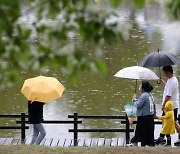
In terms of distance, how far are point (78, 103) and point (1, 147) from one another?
604 cm

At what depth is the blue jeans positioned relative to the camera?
11.1m

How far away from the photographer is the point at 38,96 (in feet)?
35.5

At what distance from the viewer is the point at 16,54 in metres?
4.95

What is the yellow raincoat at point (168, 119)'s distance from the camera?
34.6 ft

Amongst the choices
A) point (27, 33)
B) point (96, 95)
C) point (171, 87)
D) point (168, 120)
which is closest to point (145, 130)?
point (168, 120)

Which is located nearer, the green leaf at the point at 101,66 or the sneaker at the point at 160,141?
the green leaf at the point at 101,66

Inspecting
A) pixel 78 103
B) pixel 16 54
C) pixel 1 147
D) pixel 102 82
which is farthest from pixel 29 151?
pixel 102 82

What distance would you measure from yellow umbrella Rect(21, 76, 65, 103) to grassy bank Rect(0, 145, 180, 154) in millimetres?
1088

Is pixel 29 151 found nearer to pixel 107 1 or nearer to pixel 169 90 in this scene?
pixel 169 90

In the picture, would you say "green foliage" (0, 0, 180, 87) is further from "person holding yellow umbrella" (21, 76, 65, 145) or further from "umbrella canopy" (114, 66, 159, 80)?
"umbrella canopy" (114, 66, 159, 80)

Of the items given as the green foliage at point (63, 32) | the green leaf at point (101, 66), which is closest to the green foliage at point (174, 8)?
the green foliage at point (63, 32)

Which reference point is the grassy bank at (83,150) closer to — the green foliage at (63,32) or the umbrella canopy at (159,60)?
the umbrella canopy at (159,60)

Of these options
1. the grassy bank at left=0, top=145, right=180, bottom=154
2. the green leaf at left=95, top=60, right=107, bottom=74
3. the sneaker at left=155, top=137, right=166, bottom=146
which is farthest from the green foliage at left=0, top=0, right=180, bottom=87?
the sneaker at left=155, top=137, right=166, bottom=146

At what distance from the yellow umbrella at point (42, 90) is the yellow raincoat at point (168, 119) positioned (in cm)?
185
